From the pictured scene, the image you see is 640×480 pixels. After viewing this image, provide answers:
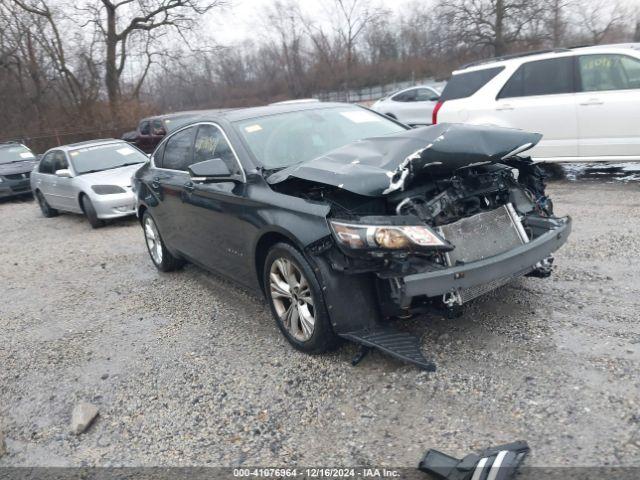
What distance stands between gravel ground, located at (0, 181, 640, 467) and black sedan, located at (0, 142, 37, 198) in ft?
34.7

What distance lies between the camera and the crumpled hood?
3.14 meters

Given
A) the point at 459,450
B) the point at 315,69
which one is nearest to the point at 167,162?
the point at 459,450

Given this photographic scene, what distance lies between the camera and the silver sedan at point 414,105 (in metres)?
16.5

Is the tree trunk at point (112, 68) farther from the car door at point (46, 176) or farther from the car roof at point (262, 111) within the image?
the car roof at point (262, 111)

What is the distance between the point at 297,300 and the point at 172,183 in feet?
7.35

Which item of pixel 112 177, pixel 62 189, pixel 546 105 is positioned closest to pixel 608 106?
pixel 546 105

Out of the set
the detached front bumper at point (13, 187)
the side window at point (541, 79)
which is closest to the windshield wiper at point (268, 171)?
the side window at point (541, 79)

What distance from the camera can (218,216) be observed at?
4324 mm

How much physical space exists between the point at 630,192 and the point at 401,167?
554cm

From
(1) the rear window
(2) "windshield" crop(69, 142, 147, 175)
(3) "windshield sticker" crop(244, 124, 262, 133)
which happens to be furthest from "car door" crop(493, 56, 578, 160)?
(2) "windshield" crop(69, 142, 147, 175)

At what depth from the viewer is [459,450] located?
8.52 feet

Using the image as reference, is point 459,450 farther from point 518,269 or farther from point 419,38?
point 419,38

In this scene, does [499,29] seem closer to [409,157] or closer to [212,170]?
[212,170]

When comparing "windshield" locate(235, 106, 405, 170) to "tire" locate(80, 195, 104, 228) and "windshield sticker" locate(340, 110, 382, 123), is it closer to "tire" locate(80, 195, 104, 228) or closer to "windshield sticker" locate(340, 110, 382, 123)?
"windshield sticker" locate(340, 110, 382, 123)
